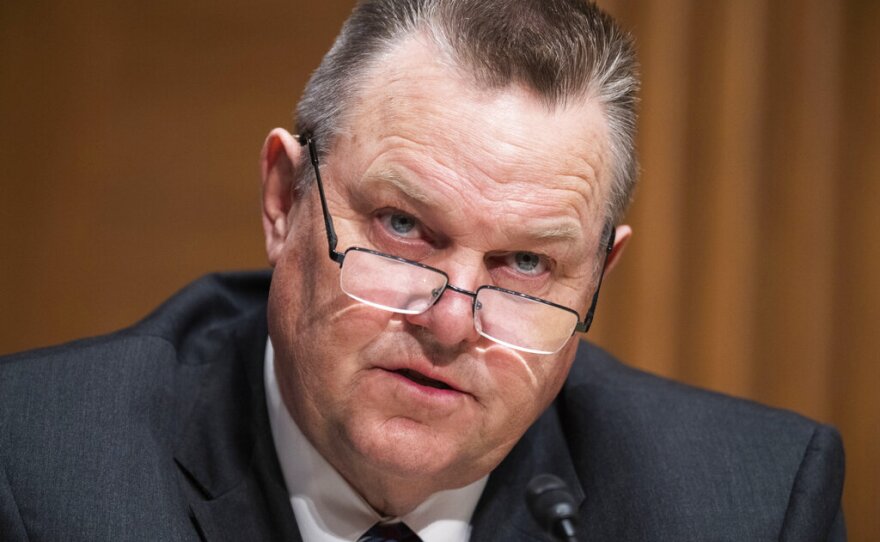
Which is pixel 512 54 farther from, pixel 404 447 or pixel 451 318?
pixel 404 447

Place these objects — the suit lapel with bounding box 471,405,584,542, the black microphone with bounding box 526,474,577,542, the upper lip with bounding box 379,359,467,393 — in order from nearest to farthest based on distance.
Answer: the black microphone with bounding box 526,474,577,542 < the upper lip with bounding box 379,359,467,393 < the suit lapel with bounding box 471,405,584,542

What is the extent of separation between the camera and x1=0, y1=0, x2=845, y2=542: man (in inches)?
59.1

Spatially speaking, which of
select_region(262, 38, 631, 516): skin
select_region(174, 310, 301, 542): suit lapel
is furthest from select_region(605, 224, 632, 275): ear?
select_region(174, 310, 301, 542): suit lapel

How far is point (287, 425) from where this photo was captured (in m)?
1.75

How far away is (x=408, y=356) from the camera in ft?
4.86

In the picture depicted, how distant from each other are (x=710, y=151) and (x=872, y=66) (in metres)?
0.52

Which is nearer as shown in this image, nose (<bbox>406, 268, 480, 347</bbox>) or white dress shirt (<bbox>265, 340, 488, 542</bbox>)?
nose (<bbox>406, 268, 480, 347</bbox>)

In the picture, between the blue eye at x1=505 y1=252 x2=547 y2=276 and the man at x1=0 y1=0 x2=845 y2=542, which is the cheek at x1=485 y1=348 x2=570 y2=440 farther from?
the blue eye at x1=505 y1=252 x2=547 y2=276

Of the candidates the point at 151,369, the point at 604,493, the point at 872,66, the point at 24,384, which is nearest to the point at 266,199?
the point at 151,369

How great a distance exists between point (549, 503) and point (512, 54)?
0.69 meters

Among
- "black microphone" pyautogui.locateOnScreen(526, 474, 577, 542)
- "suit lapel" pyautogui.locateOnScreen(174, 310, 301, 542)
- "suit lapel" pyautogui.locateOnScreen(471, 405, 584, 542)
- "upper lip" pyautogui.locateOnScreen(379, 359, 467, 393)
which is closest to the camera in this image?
"black microphone" pyautogui.locateOnScreen(526, 474, 577, 542)

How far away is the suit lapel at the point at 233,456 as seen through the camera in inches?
65.4

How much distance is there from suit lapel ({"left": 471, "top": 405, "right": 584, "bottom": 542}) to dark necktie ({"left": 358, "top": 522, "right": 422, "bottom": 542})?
13 cm

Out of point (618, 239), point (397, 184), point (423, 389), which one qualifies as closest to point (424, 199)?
point (397, 184)
